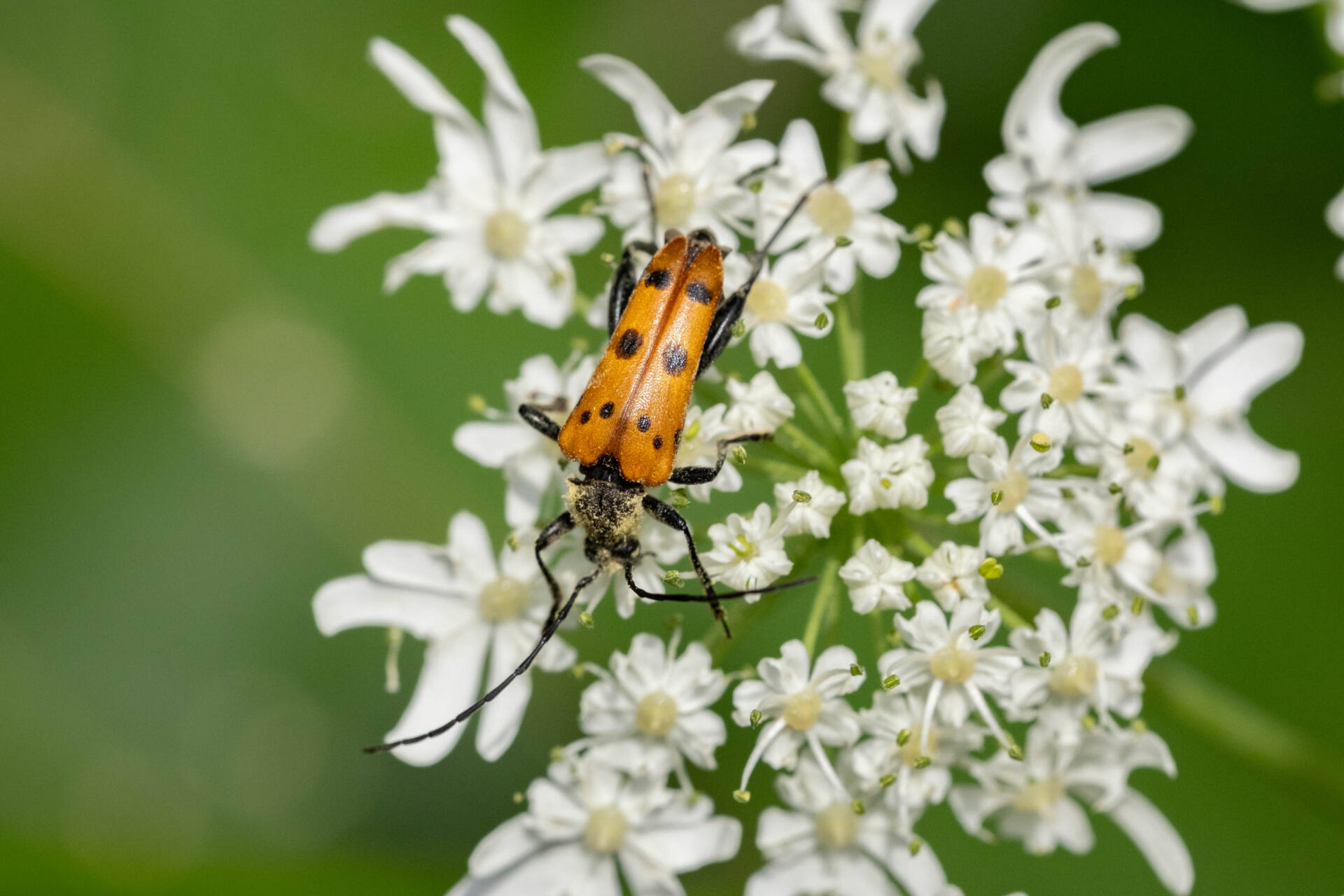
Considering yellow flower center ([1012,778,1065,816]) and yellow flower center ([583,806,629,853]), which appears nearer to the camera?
yellow flower center ([583,806,629,853])

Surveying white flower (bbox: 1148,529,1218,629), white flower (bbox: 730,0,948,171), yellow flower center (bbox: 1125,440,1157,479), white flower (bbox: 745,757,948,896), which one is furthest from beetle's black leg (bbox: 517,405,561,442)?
white flower (bbox: 1148,529,1218,629)

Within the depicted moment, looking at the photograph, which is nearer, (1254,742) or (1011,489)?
(1011,489)

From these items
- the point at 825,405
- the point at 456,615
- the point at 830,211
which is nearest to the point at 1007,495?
the point at 825,405

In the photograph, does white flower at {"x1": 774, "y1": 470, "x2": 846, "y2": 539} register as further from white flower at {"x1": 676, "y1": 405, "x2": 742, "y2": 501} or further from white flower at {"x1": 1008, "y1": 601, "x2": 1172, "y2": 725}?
white flower at {"x1": 1008, "y1": 601, "x2": 1172, "y2": 725}

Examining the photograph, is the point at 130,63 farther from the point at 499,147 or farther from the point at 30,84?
the point at 499,147

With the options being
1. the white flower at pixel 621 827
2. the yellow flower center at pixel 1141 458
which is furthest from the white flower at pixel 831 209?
the white flower at pixel 621 827

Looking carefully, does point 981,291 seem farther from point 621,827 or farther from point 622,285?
point 621,827
